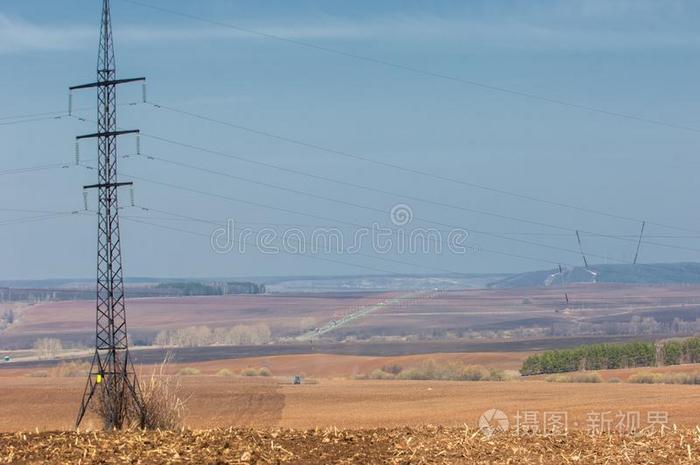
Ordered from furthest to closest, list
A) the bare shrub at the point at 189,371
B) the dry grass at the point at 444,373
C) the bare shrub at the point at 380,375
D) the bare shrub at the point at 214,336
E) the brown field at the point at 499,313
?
the brown field at the point at 499,313
the bare shrub at the point at 214,336
the bare shrub at the point at 380,375
the bare shrub at the point at 189,371
the dry grass at the point at 444,373

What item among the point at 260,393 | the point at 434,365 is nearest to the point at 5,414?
Answer: the point at 260,393

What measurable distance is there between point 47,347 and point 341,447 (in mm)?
132335

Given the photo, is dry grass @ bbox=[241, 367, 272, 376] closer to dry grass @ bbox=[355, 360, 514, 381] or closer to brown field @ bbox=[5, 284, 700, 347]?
dry grass @ bbox=[355, 360, 514, 381]

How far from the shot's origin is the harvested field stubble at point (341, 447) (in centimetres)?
1719

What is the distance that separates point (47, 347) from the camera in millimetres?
144625

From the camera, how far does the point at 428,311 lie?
179 metres

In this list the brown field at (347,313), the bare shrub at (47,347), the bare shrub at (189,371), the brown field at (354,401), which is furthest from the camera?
the brown field at (347,313)

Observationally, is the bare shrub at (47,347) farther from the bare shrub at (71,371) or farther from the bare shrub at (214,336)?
the bare shrub at (71,371)

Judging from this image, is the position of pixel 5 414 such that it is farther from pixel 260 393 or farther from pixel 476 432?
pixel 476 432

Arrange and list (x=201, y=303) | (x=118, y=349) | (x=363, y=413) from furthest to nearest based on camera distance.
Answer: (x=201, y=303) < (x=363, y=413) < (x=118, y=349)

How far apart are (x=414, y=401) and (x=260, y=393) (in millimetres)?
11783

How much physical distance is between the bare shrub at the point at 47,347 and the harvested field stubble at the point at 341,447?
11105 cm
